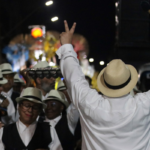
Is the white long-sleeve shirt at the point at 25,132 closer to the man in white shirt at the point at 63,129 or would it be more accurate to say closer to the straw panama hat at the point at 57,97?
the man in white shirt at the point at 63,129

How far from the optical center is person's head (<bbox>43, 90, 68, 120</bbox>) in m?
4.75

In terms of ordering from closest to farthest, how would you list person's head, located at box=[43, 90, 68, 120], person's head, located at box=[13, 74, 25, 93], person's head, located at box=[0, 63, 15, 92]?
person's head, located at box=[43, 90, 68, 120], person's head, located at box=[0, 63, 15, 92], person's head, located at box=[13, 74, 25, 93]

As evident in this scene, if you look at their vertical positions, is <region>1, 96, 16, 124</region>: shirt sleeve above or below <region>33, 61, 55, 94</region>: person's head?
below

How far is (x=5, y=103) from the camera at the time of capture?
497cm

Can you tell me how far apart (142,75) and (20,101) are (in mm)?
9530

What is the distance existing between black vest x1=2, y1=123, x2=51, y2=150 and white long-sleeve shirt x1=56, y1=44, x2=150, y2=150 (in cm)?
135

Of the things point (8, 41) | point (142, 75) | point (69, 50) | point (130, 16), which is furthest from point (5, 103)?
point (8, 41)

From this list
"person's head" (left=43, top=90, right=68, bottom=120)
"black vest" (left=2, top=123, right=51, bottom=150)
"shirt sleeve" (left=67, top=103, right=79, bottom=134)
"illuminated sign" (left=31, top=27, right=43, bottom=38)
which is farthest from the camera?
"illuminated sign" (left=31, top=27, right=43, bottom=38)

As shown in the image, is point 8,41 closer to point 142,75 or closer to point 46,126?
point 142,75

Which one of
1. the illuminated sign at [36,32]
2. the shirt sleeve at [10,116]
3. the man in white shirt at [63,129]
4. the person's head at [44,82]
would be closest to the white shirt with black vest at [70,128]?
the man in white shirt at [63,129]

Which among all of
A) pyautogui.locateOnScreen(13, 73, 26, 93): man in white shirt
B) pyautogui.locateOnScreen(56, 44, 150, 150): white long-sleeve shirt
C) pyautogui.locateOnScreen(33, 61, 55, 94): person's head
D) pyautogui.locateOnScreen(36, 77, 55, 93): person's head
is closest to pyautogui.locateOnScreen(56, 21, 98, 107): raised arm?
pyautogui.locateOnScreen(56, 44, 150, 150): white long-sleeve shirt

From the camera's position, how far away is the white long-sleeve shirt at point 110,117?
2.59 meters

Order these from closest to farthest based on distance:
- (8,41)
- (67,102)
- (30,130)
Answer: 1. (30,130)
2. (67,102)
3. (8,41)

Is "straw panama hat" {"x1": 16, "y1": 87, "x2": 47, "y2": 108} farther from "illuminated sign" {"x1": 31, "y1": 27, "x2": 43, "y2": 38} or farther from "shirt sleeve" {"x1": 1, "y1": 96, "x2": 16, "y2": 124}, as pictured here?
"illuminated sign" {"x1": 31, "y1": 27, "x2": 43, "y2": 38}
